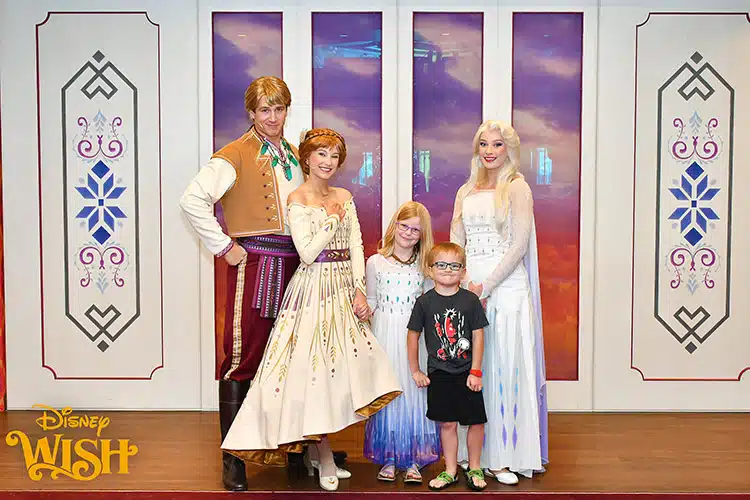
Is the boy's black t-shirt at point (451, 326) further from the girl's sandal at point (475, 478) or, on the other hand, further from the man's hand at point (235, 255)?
the man's hand at point (235, 255)

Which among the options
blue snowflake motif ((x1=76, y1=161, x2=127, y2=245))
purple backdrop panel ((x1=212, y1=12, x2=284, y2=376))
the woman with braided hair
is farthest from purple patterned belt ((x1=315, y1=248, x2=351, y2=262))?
Result: blue snowflake motif ((x1=76, y1=161, x2=127, y2=245))

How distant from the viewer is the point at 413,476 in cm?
303

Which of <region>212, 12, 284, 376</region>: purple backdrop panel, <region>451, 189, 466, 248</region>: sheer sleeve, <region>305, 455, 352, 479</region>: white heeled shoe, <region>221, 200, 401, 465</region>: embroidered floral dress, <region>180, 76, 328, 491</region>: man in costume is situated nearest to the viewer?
<region>221, 200, 401, 465</region>: embroidered floral dress

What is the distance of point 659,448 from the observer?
352 cm

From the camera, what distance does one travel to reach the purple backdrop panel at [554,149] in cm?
410

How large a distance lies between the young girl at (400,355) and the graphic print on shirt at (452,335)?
7.8 inches

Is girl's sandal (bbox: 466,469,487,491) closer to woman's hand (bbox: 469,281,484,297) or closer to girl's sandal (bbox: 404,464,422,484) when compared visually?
girl's sandal (bbox: 404,464,422,484)

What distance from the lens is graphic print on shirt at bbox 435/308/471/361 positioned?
2945 mm

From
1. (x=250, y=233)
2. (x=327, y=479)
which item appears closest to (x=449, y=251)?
(x=250, y=233)

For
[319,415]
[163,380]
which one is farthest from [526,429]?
[163,380]

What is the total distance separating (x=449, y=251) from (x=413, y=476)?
92 cm

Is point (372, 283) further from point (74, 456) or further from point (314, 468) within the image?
point (74, 456)

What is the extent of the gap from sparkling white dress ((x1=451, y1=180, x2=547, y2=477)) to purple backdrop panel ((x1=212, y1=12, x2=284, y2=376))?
5.20 ft

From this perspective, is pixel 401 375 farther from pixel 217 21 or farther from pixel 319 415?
pixel 217 21
